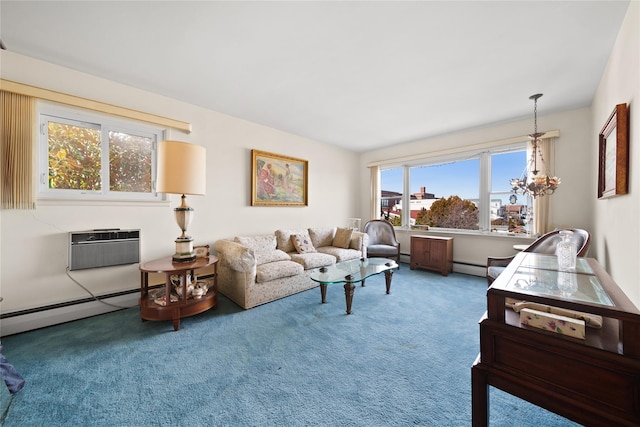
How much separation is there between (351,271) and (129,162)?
2.94 m

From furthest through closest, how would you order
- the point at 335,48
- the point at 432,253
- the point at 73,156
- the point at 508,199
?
the point at 432,253, the point at 508,199, the point at 73,156, the point at 335,48

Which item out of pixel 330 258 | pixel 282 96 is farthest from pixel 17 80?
pixel 330 258

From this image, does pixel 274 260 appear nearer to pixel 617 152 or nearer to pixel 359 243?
pixel 359 243

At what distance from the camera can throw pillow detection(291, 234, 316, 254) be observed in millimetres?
3932

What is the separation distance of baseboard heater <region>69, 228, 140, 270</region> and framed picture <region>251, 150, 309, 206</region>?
5.34 feet

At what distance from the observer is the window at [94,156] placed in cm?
239

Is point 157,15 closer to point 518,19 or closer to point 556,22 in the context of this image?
point 518,19

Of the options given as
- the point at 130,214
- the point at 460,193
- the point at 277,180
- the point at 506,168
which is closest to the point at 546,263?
the point at 506,168

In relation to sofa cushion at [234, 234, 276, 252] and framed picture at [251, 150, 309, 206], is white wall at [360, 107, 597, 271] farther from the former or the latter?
sofa cushion at [234, 234, 276, 252]

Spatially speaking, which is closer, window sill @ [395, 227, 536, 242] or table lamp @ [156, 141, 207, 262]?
table lamp @ [156, 141, 207, 262]

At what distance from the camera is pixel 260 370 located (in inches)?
68.0

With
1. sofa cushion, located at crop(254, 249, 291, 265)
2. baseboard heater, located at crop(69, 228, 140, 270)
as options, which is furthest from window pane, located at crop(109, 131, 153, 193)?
sofa cushion, located at crop(254, 249, 291, 265)

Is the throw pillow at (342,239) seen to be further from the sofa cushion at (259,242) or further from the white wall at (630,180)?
the white wall at (630,180)

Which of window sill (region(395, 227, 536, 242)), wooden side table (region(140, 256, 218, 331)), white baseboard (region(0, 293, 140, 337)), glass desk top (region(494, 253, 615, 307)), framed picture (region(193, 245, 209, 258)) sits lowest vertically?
white baseboard (region(0, 293, 140, 337))
